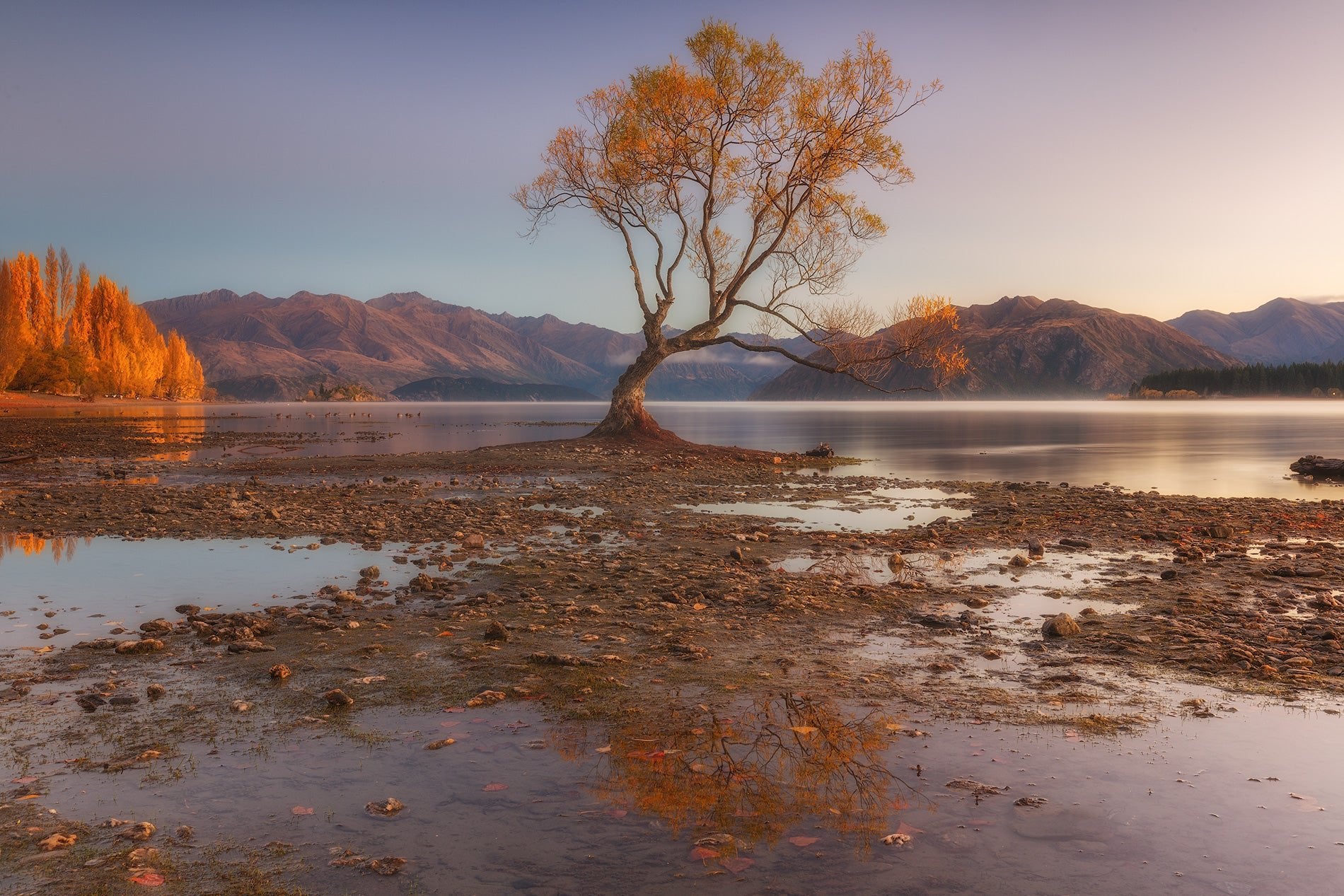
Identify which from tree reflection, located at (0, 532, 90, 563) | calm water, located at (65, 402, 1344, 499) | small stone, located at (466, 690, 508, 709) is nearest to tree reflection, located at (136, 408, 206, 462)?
calm water, located at (65, 402, 1344, 499)

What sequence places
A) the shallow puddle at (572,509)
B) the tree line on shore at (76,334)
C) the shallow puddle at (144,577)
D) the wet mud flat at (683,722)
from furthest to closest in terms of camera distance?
the tree line on shore at (76,334) → the shallow puddle at (572,509) → the shallow puddle at (144,577) → the wet mud flat at (683,722)

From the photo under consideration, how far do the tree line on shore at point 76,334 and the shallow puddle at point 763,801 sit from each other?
129 m

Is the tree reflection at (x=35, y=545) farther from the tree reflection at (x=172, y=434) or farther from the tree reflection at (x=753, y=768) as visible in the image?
the tree reflection at (x=172, y=434)

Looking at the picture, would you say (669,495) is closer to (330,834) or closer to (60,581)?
(60,581)

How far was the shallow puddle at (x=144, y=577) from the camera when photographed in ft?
30.9

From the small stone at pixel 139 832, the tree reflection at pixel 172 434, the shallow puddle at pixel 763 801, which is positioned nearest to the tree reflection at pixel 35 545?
the shallow puddle at pixel 763 801

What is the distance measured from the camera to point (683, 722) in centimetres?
636

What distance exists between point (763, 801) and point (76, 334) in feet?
516

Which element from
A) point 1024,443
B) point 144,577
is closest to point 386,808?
point 144,577

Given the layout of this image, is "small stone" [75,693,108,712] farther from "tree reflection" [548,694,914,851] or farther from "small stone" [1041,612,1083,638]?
"small stone" [1041,612,1083,638]

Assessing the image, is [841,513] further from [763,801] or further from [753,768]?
[763,801]

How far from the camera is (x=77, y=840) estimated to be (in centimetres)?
449

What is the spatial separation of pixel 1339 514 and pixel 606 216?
103 ft

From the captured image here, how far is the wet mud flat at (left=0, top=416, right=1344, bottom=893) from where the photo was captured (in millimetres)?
4438
